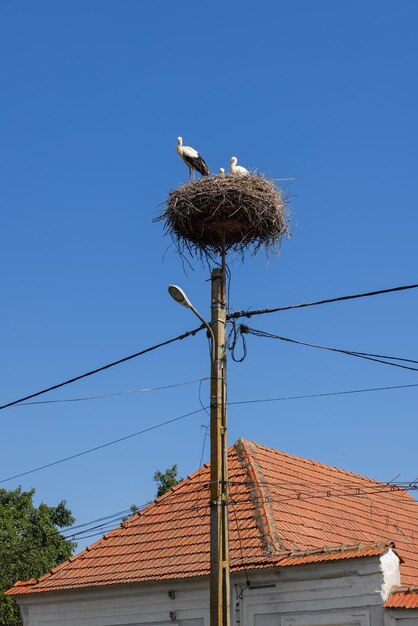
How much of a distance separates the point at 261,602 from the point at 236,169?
6.77 meters

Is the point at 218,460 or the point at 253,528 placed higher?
the point at 253,528

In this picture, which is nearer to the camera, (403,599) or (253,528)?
(403,599)

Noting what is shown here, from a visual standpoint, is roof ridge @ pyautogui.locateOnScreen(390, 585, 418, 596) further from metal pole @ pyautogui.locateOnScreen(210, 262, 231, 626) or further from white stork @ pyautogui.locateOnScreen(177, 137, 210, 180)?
white stork @ pyautogui.locateOnScreen(177, 137, 210, 180)

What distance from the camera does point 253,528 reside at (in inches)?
632

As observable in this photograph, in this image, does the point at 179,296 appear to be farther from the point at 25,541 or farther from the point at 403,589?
the point at 25,541

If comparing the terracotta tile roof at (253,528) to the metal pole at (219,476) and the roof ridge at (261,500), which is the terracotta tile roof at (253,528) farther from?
the metal pole at (219,476)

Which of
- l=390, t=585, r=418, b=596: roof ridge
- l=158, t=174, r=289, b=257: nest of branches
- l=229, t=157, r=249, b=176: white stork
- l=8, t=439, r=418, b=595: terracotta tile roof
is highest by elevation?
l=229, t=157, r=249, b=176: white stork

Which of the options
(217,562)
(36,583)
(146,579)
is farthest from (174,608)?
(217,562)

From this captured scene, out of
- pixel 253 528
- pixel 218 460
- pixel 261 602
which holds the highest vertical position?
pixel 253 528

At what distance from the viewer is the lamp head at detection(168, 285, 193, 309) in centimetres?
1163

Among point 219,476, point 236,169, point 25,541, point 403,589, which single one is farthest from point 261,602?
point 25,541

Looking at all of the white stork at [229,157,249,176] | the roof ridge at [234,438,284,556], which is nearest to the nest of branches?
the white stork at [229,157,249,176]

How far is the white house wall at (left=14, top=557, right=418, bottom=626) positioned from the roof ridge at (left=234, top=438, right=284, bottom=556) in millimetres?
656

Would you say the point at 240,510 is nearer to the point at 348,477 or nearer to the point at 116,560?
the point at 116,560
